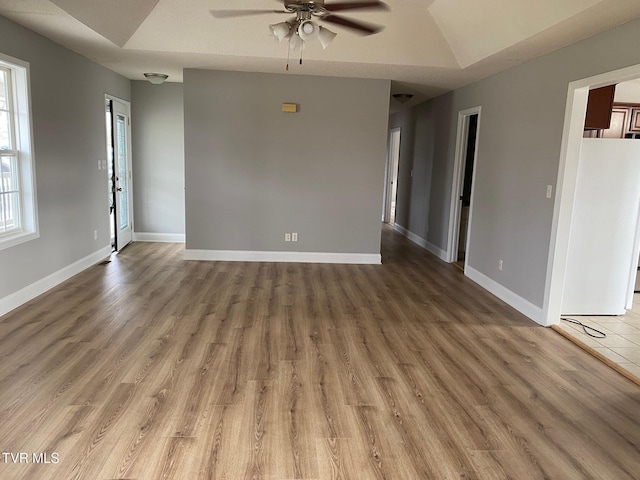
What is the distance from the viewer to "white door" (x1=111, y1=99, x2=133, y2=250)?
6488mm

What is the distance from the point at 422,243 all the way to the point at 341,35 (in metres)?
4.00

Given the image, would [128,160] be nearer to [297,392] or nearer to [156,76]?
[156,76]

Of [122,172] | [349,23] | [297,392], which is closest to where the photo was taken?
[297,392]

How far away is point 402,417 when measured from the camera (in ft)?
8.33

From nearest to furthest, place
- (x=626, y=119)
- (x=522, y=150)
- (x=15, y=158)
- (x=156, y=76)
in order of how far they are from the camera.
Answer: (x=15, y=158)
(x=522, y=150)
(x=626, y=119)
(x=156, y=76)

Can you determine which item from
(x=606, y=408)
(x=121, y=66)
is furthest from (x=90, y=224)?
(x=606, y=408)

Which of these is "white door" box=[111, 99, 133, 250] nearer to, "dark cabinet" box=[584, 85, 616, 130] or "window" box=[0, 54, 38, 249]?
"window" box=[0, 54, 38, 249]

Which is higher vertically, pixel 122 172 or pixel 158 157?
pixel 158 157

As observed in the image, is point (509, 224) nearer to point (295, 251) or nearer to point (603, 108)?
point (603, 108)

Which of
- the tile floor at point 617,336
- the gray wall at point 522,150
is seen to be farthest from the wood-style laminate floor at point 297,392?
the gray wall at point 522,150

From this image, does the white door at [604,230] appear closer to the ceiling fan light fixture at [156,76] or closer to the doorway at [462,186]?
the doorway at [462,186]

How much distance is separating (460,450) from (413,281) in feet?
10.8

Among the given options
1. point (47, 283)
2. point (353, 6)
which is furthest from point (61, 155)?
point (353, 6)

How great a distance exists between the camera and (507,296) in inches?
186
